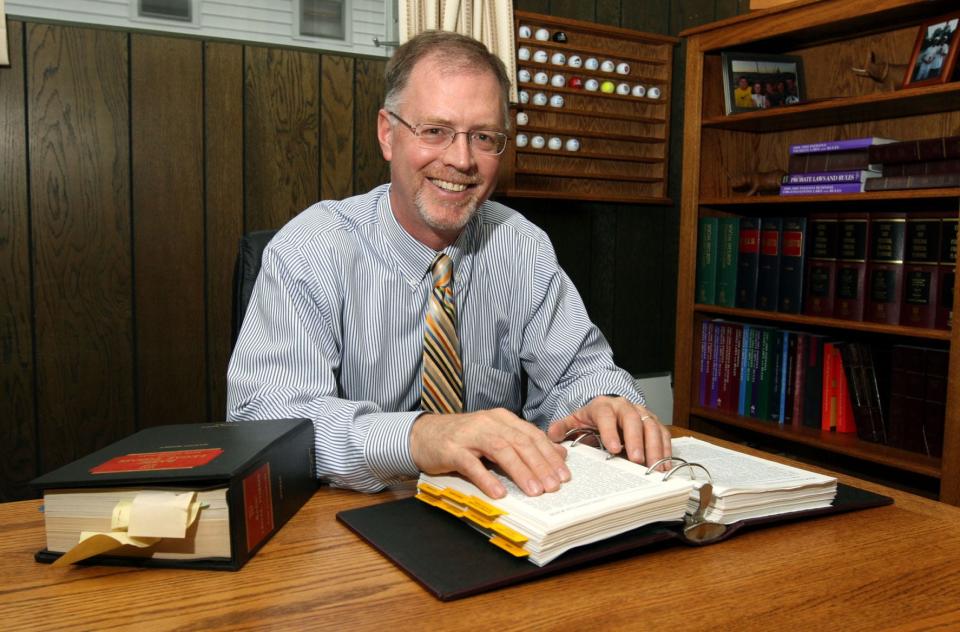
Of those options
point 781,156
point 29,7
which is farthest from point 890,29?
point 29,7

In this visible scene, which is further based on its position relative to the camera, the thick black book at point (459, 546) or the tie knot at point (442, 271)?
the tie knot at point (442, 271)

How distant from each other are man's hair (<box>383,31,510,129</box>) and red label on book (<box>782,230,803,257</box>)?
56.6 inches

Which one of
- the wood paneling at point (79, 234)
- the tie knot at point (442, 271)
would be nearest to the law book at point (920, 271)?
the tie knot at point (442, 271)

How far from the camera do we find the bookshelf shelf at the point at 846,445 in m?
2.23

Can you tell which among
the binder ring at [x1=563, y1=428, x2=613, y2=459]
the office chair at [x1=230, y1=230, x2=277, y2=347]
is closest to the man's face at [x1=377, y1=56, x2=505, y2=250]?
the office chair at [x1=230, y1=230, x2=277, y2=347]

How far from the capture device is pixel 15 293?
2.27 metres

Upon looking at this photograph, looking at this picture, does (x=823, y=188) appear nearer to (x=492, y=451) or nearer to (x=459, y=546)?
(x=492, y=451)

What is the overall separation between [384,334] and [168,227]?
1342 mm

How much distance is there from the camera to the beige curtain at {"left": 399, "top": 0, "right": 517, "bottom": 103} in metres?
2.60

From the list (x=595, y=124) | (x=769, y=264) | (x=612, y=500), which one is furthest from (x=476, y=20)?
(x=612, y=500)

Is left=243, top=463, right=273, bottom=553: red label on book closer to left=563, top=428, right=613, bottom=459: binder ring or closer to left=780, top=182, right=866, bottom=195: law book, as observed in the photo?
left=563, top=428, right=613, bottom=459: binder ring

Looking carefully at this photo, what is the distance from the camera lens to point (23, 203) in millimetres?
2260

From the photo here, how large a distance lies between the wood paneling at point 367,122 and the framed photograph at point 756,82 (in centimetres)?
120

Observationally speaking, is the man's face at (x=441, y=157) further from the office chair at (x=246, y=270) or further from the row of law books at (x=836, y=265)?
the row of law books at (x=836, y=265)
